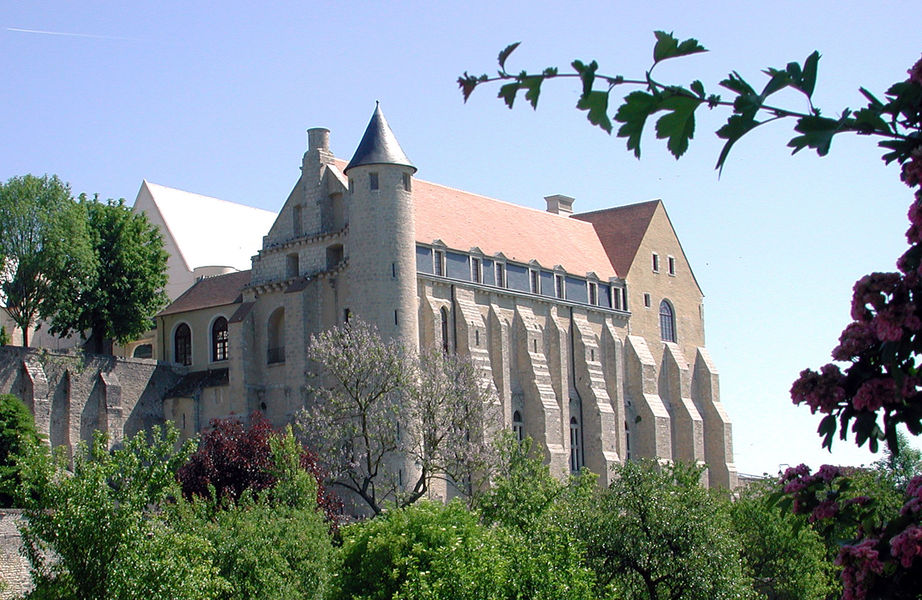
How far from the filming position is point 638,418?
79.0m

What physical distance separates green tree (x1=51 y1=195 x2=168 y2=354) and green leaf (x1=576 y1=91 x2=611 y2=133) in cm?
5990

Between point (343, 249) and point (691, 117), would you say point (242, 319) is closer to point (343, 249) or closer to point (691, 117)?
point (343, 249)

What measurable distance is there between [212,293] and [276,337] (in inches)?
237

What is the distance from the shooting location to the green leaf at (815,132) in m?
7.71

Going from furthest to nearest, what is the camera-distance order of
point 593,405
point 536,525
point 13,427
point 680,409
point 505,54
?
point 680,409 < point 593,405 < point 13,427 < point 536,525 < point 505,54

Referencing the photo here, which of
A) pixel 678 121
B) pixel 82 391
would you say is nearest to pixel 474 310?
pixel 82 391

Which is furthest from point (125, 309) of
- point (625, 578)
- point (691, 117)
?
point (691, 117)

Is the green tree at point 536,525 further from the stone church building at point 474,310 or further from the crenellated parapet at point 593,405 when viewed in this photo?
the crenellated parapet at point 593,405

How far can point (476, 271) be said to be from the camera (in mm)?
69875

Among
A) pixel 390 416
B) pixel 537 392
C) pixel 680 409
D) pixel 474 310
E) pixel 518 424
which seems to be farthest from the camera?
pixel 680 409

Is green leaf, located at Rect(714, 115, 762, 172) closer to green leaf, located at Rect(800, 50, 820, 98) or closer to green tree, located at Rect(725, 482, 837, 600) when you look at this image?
green leaf, located at Rect(800, 50, 820, 98)

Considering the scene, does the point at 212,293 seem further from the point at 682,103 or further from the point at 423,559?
the point at 682,103

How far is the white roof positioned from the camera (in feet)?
266

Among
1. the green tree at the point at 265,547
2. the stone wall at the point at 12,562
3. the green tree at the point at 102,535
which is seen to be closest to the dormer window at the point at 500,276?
the green tree at the point at 265,547
